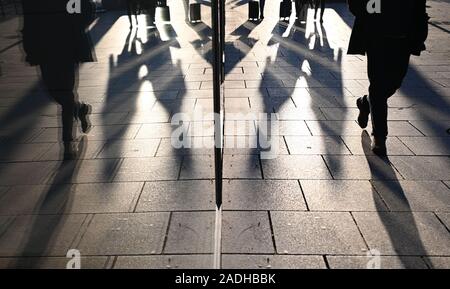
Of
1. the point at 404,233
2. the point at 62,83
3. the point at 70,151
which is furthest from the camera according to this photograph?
the point at 70,151

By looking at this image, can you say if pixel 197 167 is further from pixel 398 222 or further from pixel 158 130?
pixel 398 222

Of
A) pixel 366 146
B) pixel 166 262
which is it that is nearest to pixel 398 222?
pixel 366 146

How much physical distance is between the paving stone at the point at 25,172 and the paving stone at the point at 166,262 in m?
1.71

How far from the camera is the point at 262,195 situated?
346 cm

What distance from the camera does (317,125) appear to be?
16.3 feet

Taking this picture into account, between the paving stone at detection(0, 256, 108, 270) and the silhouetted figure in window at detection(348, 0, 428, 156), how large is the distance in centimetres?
323

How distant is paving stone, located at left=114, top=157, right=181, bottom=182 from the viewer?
12.5 feet

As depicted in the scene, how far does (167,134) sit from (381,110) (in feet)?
8.89

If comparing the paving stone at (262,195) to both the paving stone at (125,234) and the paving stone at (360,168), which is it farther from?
the paving stone at (125,234)

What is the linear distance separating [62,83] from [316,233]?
3.24 m

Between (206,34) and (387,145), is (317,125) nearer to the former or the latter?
(387,145)

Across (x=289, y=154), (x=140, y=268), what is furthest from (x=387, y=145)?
(x=140, y=268)

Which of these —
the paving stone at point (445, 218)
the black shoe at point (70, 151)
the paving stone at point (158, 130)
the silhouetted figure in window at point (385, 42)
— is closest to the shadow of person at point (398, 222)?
the paving stone at point (445, 218)

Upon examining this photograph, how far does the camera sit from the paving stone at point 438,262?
8.41 feet
